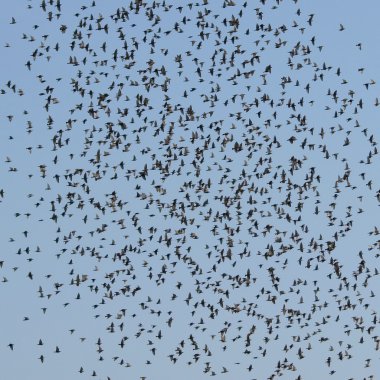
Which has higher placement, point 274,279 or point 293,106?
point 293,106

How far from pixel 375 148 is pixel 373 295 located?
7.96m

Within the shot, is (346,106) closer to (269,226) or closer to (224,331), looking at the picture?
(269,226)

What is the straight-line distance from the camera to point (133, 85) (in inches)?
3403

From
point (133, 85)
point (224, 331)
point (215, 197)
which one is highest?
point (133, 85)

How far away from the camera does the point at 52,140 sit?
86438 mm

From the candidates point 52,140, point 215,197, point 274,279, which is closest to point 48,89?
point 52,140

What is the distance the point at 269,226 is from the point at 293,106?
7853 mm

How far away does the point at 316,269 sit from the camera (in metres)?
90.8

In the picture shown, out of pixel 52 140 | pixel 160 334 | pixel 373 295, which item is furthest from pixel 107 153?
pixel 373 295

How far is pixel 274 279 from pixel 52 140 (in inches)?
603

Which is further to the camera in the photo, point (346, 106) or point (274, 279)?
point (274, 279)

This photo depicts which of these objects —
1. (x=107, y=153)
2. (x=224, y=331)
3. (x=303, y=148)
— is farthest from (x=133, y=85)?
(x=224, y=331)

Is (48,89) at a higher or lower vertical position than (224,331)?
higher

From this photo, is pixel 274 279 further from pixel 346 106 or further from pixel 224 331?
pixel 346 106
